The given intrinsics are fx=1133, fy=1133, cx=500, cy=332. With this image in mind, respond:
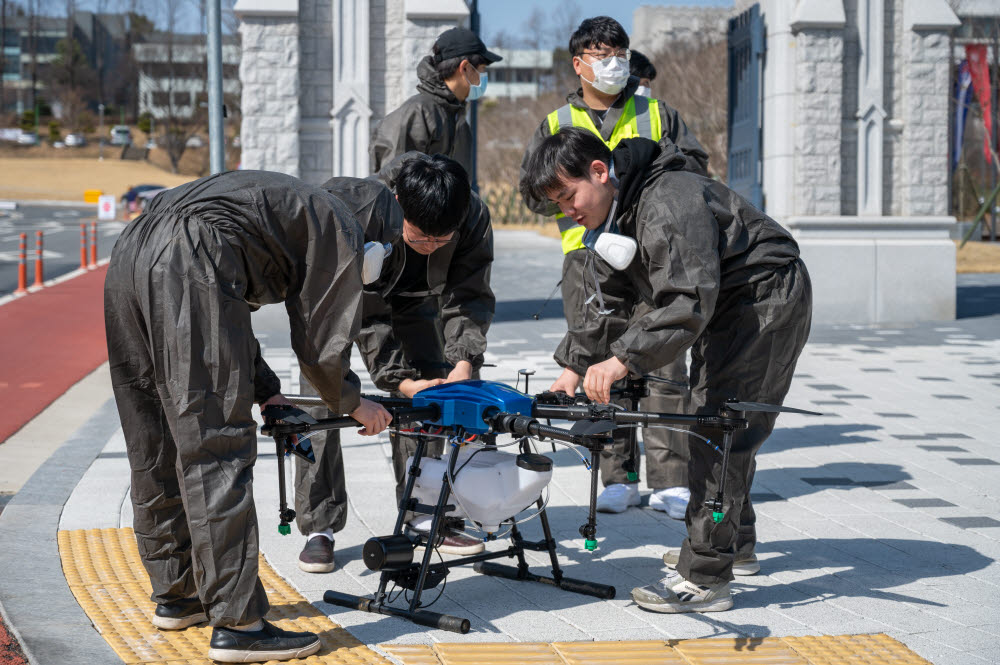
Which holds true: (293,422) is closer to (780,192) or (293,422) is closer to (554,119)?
(554,119)

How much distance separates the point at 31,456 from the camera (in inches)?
273

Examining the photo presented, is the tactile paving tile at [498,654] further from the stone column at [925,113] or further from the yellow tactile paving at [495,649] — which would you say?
the stone column at [925,113]

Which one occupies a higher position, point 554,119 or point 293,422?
point 554,119

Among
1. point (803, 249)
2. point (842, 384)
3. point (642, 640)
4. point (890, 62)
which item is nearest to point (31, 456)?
point (642, 640)

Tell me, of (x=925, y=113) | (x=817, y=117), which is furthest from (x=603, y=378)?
(x=925, y=113)

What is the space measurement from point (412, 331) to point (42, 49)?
343 feet

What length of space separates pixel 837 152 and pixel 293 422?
10683 millimetres

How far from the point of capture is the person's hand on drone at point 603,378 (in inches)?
150

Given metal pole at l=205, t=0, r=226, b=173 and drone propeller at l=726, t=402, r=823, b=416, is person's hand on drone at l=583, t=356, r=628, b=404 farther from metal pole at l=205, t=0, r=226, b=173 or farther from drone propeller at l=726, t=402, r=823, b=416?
metal pole at l=205, t=0, r=226, b=173

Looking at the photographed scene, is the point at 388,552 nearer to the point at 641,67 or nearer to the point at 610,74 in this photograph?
the point at 610,74

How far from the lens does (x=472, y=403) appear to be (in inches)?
156

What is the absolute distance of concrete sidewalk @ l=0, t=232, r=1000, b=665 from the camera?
160 inches

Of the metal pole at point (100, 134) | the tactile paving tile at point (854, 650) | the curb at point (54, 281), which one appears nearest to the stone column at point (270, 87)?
the curb at point (54, 281)

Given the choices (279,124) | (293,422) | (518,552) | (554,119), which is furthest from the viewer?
(279,124)
